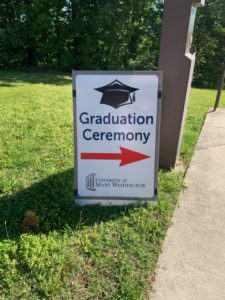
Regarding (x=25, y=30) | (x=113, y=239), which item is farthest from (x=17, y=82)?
(x=113, y=239)

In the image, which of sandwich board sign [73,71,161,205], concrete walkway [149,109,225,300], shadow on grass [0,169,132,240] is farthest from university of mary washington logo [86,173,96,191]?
concrete walkway [149,109,225,300]

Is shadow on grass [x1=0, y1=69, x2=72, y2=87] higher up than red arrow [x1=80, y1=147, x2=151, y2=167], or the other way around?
red arrow [x1=80, y1=147, x2=151, y2=167]

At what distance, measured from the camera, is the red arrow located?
10.7 feet

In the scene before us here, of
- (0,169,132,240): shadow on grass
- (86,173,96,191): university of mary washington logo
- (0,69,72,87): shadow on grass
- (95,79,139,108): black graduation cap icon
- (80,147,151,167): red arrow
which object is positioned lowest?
(0,69,72,87): shadow on grass

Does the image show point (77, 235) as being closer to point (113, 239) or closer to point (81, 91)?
point (113, 239)

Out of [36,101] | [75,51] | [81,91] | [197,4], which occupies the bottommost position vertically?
[75,51]

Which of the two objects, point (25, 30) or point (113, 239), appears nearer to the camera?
point (113, 239)

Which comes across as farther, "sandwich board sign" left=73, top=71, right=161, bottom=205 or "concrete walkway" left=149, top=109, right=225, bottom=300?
"sandwich board sign" left=73, top=71, right=161, bottom=205

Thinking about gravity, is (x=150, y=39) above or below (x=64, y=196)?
below

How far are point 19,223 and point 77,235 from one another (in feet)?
1.70

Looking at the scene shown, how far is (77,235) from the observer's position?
2971 millimetres

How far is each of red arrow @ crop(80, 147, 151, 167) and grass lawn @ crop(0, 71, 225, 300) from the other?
17.6 inches

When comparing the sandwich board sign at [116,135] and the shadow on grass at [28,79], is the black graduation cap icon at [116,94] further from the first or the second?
the shadow on grass at [28,79]

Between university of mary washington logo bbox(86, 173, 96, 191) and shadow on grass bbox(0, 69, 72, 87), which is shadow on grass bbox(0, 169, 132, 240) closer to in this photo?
university of mary washington logo bbox(86, 173, 96, 191)
